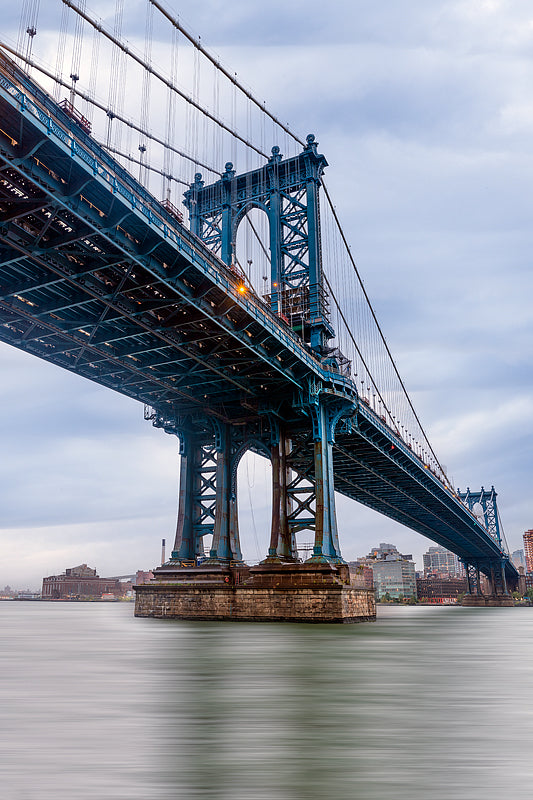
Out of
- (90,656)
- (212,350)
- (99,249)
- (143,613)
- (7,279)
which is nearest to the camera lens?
(90,656)

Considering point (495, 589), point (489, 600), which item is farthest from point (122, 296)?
→ point (489, 600)

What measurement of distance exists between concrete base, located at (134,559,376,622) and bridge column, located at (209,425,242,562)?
1.51m

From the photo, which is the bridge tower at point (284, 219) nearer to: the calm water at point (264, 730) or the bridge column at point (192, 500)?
the bridge column at point (192, 500)

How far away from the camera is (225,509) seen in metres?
45.9

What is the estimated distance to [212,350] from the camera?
1463 inches

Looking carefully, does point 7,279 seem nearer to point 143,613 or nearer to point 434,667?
point 434,667

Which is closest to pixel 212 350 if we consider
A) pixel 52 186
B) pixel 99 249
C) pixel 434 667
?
pixel 99 249

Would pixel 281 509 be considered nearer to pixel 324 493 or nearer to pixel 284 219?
pixel 324 493

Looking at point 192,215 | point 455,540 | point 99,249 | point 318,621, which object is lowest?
point 318,621

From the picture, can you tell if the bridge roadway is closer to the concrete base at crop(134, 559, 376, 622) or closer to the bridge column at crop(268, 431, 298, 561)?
the bridge column at crop(268, 431, 298, 561)

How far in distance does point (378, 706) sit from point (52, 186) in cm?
2023

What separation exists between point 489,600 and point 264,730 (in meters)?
153

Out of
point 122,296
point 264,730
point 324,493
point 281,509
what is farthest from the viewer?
point 281,509

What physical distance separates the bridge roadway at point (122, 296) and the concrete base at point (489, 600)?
352 feet
